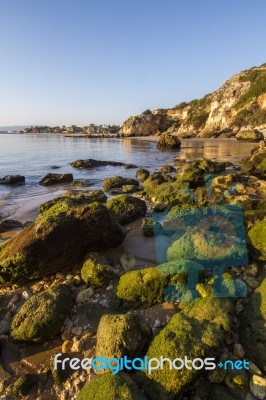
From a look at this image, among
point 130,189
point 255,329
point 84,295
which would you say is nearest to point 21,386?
point 84,295

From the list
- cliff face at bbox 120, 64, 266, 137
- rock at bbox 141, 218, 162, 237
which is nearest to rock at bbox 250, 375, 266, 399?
rock at bbox 141, 218, 162, 237

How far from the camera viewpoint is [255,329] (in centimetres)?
375

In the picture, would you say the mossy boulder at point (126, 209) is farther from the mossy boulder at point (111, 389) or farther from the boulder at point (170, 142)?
the boulder at point (170, 142)

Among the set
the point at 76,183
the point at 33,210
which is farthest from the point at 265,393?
the point at 76,183

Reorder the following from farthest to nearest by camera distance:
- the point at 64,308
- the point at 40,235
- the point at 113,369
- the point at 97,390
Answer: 1. the point at 40,235
2. the point at 64,308
3. the point at 113,369
4. the point at 97,390

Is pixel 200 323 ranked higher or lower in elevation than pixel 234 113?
lower

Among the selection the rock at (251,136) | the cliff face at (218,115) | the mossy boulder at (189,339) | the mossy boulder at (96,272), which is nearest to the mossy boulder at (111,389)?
the mossy boulder at (189,339)

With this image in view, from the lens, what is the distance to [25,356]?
4.15 m

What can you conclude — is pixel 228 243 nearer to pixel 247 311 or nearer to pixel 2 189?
pixel 247 311

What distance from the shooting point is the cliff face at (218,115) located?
59531mm

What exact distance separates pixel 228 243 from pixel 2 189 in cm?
1652

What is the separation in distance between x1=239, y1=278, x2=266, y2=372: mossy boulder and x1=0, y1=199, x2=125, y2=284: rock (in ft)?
10.8

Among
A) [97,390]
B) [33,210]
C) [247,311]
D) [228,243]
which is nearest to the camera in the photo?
[97,390]

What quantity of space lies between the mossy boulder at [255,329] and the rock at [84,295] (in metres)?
2.47
